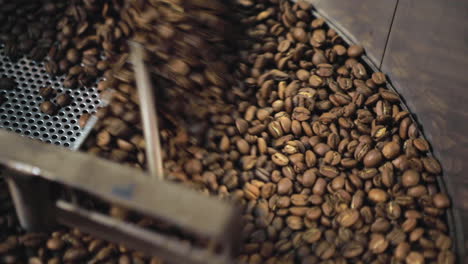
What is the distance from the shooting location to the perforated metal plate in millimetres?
1270

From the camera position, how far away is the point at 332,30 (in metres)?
1.44

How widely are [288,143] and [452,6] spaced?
485 mm

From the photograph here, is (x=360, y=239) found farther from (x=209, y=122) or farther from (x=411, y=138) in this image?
(x=209, y=122)

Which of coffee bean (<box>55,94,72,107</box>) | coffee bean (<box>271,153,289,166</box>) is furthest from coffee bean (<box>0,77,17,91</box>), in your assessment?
coffee bean (<box>271,153,289,166</box>)

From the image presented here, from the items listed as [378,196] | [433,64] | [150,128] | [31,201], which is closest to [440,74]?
[433,64]

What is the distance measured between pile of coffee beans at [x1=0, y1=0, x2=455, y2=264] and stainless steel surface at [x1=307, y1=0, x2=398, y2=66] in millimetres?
52

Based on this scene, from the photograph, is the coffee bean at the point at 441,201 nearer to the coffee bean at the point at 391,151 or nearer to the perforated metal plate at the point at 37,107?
the coffee bean at the point at 391,151

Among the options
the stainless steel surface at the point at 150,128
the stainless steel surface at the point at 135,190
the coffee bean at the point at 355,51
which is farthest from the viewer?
the coffee bean at the point at 355,51

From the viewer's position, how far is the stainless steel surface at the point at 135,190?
2.27 ft

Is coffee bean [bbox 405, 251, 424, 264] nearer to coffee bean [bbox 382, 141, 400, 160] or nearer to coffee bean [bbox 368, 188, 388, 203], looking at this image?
coffee bean [bbox 368, 188, 388, 203]

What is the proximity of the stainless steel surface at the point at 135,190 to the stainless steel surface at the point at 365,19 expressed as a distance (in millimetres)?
802

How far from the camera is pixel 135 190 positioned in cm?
72

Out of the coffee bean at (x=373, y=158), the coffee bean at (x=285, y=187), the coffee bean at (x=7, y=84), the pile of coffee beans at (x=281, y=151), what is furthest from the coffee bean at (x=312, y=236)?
the coffee bean at (x=7, y=84)

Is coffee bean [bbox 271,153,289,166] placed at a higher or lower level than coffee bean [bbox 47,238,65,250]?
higher
